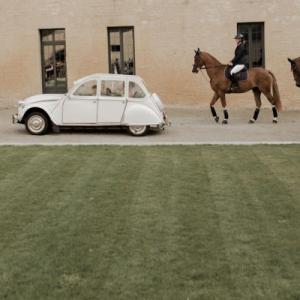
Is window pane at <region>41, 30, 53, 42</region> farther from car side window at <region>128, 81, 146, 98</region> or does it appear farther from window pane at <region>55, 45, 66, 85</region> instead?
car side window at <region>128, 81, 146, 98</region>

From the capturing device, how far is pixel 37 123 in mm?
16812

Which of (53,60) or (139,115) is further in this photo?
(53,60)

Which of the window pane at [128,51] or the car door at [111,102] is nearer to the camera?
the car door at [111,102]

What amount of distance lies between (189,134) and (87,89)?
268cm

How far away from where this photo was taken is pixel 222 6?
23.2 metres

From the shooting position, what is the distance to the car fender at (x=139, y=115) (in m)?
16.5

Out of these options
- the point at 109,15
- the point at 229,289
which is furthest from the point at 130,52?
the point at 229,289

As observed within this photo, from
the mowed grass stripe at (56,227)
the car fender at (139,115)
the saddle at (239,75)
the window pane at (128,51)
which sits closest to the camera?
the mowed grass stripe at (56,227)

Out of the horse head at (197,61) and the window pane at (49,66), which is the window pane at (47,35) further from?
the horse head at (197,61)

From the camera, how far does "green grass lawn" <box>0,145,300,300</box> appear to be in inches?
250

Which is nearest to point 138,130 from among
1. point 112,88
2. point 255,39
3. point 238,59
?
point 112,88

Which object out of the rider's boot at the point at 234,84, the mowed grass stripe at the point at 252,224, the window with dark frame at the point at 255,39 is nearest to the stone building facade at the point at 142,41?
the window with dark frame at the point at 255,39

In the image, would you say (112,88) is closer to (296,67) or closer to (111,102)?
(111,102)

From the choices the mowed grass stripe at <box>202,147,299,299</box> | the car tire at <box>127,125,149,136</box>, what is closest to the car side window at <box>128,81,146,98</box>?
the car tire at <box>127,125,149,136</box>
